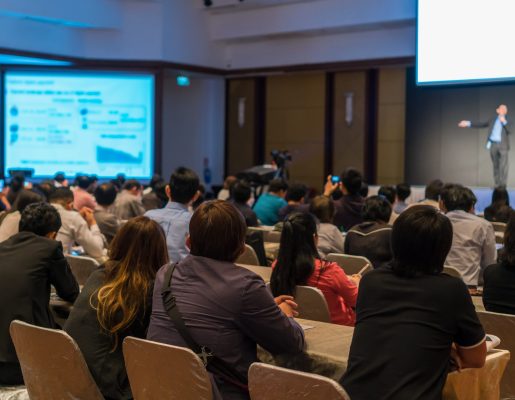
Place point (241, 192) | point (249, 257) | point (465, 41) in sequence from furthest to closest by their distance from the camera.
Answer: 1. point (465, 41)
2. point (241, 192)
3. point (249, 257)

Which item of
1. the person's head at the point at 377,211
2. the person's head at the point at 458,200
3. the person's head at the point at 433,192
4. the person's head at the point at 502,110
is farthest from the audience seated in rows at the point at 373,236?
the person's head at the point at 502,110

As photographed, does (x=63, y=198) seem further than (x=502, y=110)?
No

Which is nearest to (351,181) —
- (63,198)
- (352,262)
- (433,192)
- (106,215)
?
(433,192)

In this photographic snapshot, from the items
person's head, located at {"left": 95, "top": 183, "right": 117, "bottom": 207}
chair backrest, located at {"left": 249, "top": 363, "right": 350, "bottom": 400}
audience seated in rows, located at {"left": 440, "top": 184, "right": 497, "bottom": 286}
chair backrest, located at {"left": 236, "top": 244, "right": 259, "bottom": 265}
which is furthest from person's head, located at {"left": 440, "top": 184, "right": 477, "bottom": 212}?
chair backrest, located at {"left": 249, "top": 363, "right": 350, "bottom": 400}

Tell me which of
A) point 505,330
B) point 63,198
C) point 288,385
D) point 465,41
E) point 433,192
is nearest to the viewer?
point 288,385

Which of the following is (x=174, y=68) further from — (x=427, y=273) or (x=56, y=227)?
(x=427, y=273)

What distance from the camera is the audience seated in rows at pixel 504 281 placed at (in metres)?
3.33

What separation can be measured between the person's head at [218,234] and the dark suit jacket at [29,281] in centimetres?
106

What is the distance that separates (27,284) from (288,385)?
1.70 m

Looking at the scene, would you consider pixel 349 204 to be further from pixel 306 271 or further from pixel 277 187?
pixel 306 271

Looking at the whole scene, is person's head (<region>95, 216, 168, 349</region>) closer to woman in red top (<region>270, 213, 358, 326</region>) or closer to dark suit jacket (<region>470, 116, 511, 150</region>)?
woman in red top (<region>270, 213, 358, 326</region>)

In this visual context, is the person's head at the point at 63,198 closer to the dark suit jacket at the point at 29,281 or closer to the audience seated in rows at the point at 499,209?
the dark suit jacket at the point at 29,281

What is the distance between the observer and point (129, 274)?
9.25 ft

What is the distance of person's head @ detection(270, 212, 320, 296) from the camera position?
3.38 meters
